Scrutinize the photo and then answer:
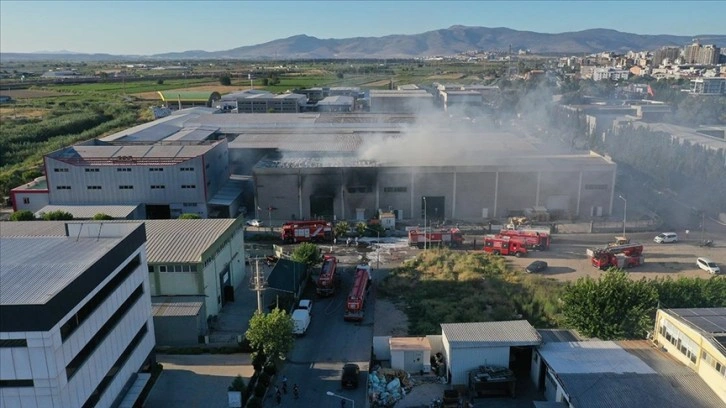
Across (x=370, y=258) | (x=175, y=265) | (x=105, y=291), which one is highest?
(x=105, y=291)

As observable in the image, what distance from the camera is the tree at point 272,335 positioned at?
39.5 feet

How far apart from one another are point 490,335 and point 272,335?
4.63 metres

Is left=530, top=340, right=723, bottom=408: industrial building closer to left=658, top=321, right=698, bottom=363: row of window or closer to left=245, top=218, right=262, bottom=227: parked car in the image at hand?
left=658, top=321, right=698, bottom=363: row of window

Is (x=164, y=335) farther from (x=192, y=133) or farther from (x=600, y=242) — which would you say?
(x=192, y=133)

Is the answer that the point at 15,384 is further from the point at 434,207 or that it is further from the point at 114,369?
the point at 434,207

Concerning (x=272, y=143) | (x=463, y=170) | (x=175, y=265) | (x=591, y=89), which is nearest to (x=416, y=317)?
(x=175, y=265)

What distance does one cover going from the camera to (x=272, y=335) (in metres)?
12.0

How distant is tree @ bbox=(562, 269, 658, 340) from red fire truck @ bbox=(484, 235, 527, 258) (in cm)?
686

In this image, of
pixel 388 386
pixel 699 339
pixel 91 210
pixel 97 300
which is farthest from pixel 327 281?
pixel 91 210

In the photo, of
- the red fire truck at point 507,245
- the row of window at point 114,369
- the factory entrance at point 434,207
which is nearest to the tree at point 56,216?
the row of window at point 114,369

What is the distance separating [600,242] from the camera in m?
21.3

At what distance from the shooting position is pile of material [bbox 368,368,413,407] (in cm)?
1123

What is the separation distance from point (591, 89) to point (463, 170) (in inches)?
1973

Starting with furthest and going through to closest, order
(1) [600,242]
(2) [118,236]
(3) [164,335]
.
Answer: (1) [600,242], (3) [164,335], (2) [118,236]
